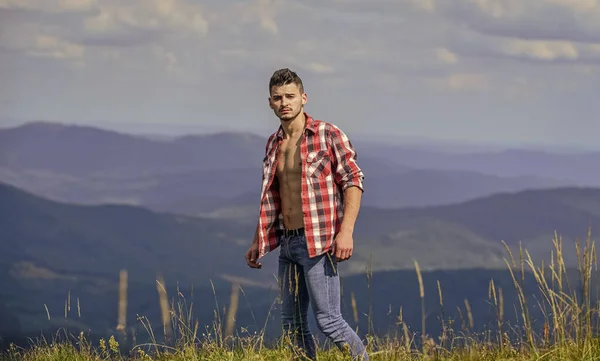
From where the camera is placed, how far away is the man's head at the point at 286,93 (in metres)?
5.47

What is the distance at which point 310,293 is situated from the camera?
17.8ft

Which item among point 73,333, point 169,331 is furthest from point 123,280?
point 73,333

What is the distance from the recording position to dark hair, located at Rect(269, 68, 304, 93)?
18.0 feet

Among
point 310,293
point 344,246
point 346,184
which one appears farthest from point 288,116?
point 310,293

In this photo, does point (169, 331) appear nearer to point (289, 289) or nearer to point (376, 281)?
point (289, 289)

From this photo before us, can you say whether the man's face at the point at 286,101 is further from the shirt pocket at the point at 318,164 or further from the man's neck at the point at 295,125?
the shirt pocket at the point at 318,164

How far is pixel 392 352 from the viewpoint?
19.0 ft

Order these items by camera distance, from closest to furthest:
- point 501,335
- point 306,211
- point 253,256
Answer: point 306,211, point 253,256, point 501,335

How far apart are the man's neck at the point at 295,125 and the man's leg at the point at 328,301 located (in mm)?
814

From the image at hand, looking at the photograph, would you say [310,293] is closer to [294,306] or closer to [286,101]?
[294,306]

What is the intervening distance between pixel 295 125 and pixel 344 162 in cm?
42

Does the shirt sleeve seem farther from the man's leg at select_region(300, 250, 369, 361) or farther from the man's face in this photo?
the man's leg at select_region(300, 250, 369, 361)

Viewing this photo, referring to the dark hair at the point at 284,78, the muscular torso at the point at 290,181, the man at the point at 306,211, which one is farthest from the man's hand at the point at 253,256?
the dark hair at the point at 284,78

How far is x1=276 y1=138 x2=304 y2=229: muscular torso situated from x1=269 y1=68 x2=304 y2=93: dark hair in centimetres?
37
